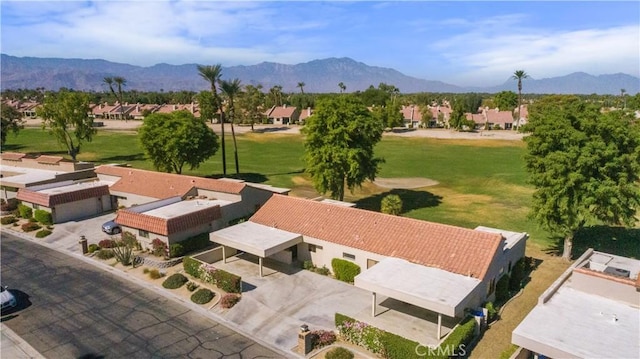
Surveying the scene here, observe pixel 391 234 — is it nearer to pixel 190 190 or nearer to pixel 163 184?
pixel 190 190

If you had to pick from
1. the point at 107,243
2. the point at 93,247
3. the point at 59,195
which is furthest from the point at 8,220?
the point at 107,243

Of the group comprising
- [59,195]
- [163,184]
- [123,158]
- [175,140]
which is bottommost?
[123,158]

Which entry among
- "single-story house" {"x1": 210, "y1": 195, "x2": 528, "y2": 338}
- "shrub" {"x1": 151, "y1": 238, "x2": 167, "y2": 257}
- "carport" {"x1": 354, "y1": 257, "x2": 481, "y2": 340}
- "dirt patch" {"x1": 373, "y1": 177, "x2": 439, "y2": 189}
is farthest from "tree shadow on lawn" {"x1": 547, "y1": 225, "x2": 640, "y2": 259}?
"shrub" {"x1": 151, "y1": 238, "x2": 167, "y2": 257}

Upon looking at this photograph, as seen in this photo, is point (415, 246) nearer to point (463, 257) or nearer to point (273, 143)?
point (463, 257)

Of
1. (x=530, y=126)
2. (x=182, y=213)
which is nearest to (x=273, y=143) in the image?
(x=182, y=213)

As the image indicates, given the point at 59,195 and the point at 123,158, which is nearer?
the point at 59,195

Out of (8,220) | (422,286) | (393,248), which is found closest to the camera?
(422,286)
